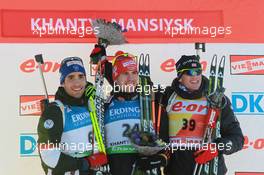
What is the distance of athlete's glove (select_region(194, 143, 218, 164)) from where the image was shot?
9.42 feet

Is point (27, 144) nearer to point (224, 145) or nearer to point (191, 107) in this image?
point (191, 107)

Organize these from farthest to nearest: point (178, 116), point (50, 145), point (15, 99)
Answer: point (15, 99)
point (178, 116)
point (50, 145)

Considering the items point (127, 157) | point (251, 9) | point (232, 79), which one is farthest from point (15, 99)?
point (251, 9)

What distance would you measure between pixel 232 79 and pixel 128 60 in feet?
3.84

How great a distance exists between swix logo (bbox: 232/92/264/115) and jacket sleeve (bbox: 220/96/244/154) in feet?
2.45

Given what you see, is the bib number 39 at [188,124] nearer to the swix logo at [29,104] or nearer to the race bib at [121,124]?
the race bib at [121,124]

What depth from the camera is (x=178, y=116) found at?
2957 mm

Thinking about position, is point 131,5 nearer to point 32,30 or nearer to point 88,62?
point 88,62

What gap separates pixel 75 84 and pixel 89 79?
2.75 feet

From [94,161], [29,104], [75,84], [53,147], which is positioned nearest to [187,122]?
[94,161]

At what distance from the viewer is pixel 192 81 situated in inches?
116

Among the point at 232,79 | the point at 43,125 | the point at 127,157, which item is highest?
the point at 232,79

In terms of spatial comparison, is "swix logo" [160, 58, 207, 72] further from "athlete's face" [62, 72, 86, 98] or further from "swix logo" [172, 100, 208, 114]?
"athlete's face" [62, 72, 86, 98]

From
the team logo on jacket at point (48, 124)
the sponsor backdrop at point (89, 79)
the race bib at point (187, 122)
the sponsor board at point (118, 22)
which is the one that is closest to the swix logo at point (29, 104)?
the sponsor backdrop at point (89, 79)
